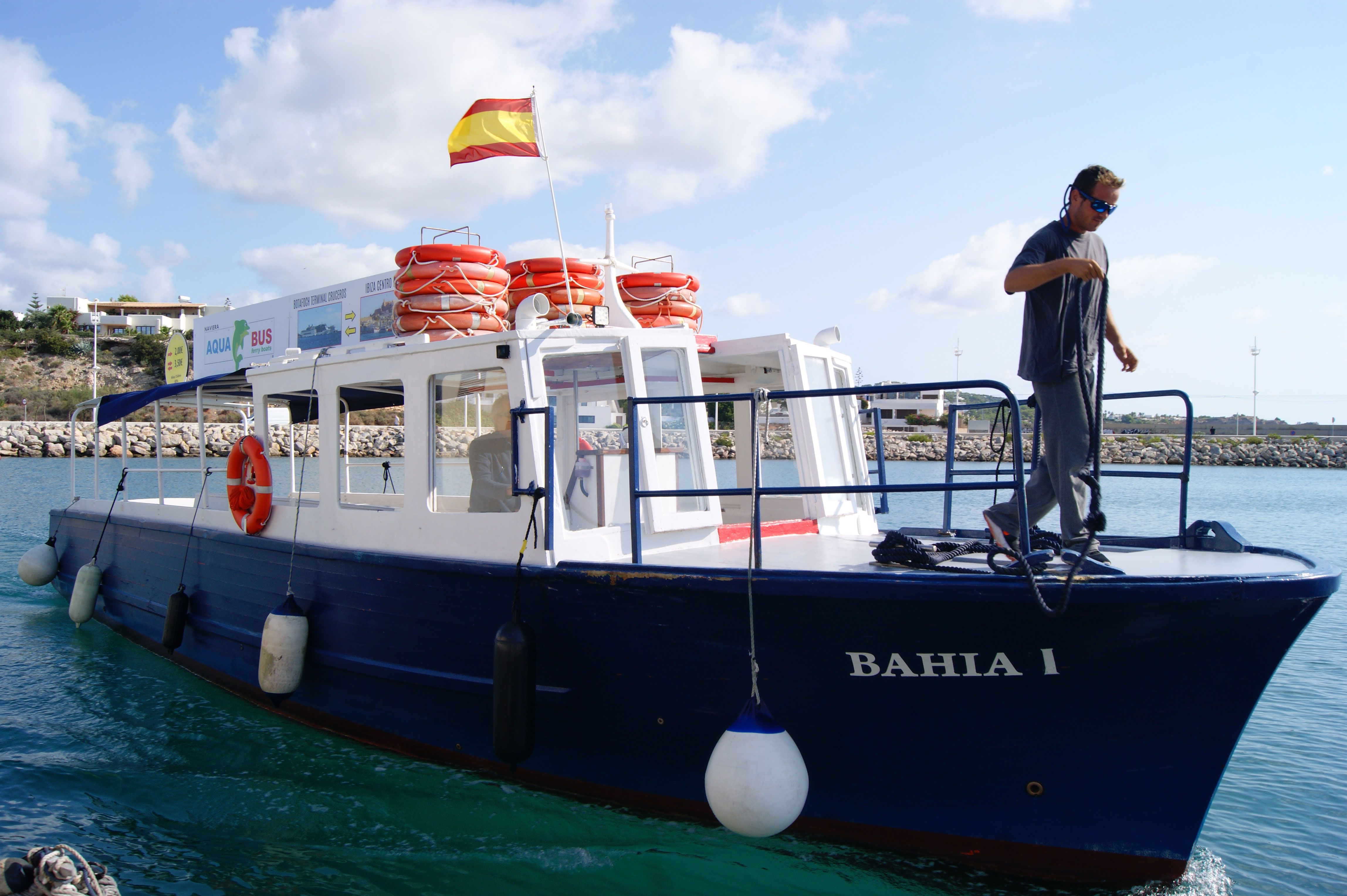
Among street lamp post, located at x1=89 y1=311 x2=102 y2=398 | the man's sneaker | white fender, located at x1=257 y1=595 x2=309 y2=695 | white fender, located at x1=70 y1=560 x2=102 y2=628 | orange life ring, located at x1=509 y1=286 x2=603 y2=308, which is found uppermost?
street lamp post, located at x1=89 y1=311 x2=102 y2=398

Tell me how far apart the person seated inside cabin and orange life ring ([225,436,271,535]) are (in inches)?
83.8

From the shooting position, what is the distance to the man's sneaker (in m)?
4.09

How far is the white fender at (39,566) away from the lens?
10.4 m

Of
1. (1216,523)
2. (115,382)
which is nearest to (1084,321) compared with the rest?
(1216,523)

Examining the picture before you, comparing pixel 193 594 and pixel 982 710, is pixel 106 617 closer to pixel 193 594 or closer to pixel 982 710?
pixel 193 594

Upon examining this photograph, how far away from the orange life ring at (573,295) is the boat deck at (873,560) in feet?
7.09

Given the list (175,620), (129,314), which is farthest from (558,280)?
(129,314)

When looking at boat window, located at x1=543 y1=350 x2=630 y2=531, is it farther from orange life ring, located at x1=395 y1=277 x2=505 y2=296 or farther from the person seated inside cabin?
orange life ring, located at x1=395 y1=277 x2=505 y2=296

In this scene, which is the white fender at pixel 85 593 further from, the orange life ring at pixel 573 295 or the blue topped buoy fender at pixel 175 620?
the orange life ring at pixel 573 295

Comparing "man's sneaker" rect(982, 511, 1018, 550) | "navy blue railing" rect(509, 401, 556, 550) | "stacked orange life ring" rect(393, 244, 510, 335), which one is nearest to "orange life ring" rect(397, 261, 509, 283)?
"stacked orange life ring" rect(393, 244, 510, 335)

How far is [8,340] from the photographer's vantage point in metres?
71.1

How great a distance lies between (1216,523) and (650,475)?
323cm

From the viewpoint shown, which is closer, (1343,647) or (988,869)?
(988,869)

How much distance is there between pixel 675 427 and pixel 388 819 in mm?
3006
